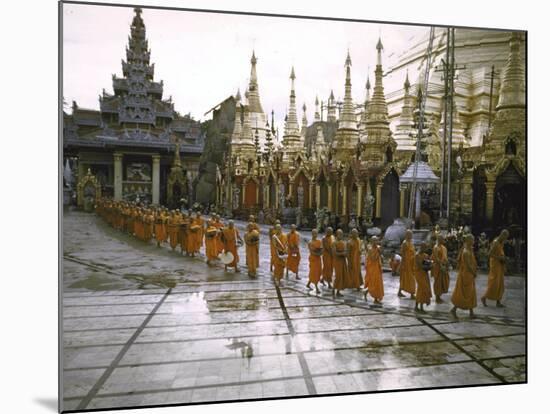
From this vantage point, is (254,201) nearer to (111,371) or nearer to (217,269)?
(217,269)

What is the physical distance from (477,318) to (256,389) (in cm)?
262

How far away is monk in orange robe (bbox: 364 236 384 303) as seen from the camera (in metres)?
5.41

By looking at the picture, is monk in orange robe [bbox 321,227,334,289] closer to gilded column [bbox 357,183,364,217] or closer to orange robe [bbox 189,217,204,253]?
gilded column [bbox 357,183,364,217]

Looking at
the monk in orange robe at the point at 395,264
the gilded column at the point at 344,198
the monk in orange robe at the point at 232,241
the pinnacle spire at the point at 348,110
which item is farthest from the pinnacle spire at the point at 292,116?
the monk in orange robe at the point at 395,264

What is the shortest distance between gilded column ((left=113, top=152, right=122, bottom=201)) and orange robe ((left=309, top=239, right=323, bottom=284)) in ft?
7.18

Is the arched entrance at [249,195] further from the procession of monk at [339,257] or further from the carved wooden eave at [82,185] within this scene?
the carved wooden eave at [82,185]

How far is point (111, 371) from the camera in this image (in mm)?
4578

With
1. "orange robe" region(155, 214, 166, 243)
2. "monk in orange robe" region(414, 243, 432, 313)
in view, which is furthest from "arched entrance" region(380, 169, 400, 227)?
"orange robe" region(155, 214, 166, 243)

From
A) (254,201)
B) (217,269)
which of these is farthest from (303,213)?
(217,269)

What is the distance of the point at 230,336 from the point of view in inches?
193

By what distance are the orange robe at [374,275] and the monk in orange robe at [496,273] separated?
1.22m

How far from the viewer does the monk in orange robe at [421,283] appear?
17.8ft

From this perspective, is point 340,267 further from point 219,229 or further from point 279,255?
point 219,229

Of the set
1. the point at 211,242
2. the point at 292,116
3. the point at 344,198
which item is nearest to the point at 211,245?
the point at 211,242
